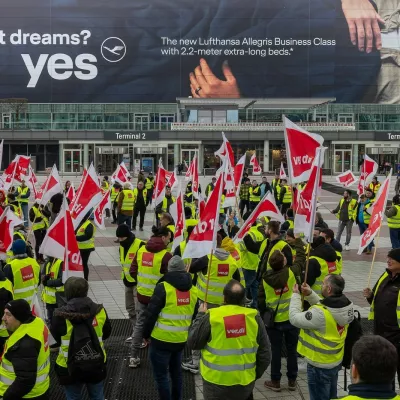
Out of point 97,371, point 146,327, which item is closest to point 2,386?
point 97,371

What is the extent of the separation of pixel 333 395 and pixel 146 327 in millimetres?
1861

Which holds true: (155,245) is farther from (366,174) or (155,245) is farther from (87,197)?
(366,174)

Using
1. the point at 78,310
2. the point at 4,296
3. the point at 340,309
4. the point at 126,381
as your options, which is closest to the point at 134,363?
the point at 126,381

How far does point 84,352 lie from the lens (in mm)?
4953

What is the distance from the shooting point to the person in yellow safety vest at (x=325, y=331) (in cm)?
513

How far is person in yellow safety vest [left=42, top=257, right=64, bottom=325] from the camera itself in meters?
7.14

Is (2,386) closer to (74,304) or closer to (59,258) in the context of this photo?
(74,304)

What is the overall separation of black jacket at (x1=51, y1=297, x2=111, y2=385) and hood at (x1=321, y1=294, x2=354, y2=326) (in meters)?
1.98

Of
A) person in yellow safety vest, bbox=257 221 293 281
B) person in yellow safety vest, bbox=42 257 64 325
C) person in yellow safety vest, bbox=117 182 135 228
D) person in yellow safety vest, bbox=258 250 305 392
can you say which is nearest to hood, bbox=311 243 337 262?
person in yellow safety vest, bbox=257 221 293 281

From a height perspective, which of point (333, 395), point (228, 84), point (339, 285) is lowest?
point (333, 395)

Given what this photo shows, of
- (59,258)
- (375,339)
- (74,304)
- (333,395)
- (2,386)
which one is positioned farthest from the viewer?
(59,258)

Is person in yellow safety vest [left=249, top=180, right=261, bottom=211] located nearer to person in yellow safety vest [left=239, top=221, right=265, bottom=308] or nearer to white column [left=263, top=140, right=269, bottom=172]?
person in yellow safety vest [left=239, top=221, right=265, bottom=308]

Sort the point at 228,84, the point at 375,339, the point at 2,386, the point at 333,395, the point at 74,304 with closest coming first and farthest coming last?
the point at 375,339
the point at 2,386
the point at 74,304
the point at 333,395
the point at 228,84

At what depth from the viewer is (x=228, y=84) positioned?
7062 centimetres
